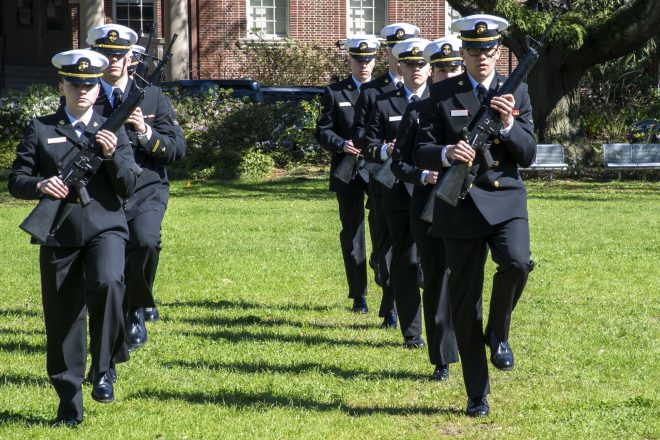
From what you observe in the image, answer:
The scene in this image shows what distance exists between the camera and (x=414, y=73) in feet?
30.5

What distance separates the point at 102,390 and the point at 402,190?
3126 millimetres

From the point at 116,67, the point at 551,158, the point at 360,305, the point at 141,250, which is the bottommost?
the point at 551,158

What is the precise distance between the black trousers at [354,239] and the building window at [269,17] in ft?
91.1

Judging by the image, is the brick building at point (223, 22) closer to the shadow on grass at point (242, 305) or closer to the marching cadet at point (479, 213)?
the shadow on grass at point (242, 305)

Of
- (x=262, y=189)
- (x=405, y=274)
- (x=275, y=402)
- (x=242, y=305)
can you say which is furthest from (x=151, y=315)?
(x=262, y=189)

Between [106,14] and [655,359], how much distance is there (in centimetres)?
3108

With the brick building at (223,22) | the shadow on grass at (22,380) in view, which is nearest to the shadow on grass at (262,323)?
the shadow on grass at (22,380)

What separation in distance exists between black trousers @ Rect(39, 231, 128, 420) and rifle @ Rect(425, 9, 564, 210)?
6.54ft

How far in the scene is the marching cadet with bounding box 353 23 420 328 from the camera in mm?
9984

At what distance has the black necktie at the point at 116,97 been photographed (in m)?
8.66

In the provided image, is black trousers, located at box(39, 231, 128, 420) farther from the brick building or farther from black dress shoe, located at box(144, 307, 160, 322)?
the brick building

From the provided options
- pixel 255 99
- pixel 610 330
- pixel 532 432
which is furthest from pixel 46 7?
pixel 532 432

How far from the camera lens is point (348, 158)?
10.6 metres

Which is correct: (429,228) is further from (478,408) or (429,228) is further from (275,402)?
(275,402)
